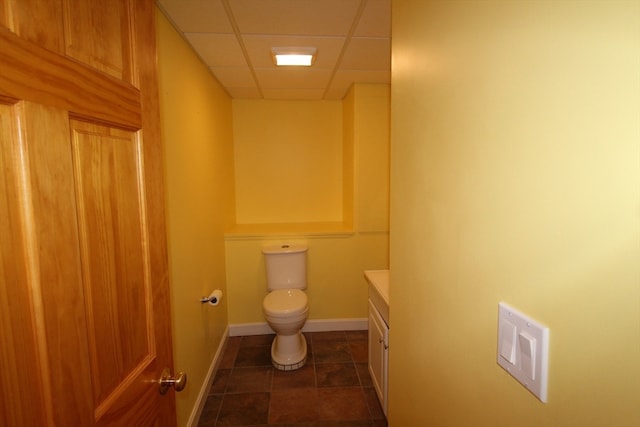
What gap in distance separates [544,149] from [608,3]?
0.20 metres

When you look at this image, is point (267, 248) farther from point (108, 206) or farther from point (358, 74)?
point (108, 206)

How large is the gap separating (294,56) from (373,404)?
2.40 metres

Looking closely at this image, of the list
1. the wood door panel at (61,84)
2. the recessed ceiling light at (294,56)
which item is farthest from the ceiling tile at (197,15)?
the wood door panel at (61,84)

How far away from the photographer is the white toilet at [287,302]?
2.30 metres

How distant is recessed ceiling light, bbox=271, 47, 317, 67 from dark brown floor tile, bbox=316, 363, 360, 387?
2.32m

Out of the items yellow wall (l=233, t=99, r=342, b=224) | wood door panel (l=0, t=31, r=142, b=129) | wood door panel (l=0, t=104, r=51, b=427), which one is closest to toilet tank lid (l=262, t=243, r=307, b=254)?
yellow wall (l=233, t=99, r=342, b=224)

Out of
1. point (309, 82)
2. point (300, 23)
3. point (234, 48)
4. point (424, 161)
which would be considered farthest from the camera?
point (309, 82)

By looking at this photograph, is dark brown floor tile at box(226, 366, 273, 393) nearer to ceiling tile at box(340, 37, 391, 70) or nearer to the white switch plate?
the white switch plate

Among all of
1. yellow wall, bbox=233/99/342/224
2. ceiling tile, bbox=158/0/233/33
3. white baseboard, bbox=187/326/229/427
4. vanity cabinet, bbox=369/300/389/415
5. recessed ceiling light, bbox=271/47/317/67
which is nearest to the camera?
ceiling tile, bbox=158/0/233/33

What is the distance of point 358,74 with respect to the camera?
2.38 metres

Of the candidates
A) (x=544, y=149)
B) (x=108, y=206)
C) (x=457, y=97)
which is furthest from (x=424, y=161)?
(x=108, y=206)

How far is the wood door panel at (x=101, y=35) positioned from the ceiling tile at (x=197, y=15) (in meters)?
0.77

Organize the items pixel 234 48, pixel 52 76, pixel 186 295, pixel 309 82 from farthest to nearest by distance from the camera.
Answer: pixel 309 82, pixel 234 48, pixel 186 295, pixel 52 76

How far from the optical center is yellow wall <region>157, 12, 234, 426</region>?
1535 millimetres
